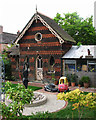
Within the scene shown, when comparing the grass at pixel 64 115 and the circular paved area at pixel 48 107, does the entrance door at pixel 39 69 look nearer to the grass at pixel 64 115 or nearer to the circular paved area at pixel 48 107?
the circular paved area at pixel 48 107

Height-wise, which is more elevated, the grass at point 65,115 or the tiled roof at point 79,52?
the tiled roof at point 79,52

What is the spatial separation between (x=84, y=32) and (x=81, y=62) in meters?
14.7

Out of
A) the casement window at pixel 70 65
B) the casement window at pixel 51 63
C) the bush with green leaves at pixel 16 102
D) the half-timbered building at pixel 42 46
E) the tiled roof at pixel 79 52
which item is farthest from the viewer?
the casement window at pixel 51 63

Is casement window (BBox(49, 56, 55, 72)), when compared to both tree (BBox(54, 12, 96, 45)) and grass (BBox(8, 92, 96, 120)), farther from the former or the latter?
tree (BBox(54, 12, 96, 45))

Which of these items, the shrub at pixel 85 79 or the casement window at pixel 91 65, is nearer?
the shrub at pixel 85 79

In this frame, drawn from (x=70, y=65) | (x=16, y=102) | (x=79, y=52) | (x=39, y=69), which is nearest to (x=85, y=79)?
(x=70, y=65)

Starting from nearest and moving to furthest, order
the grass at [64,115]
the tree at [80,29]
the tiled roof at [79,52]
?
the grass at [64,115] < the tiled roof at [79,52] < the tree at [80,29]

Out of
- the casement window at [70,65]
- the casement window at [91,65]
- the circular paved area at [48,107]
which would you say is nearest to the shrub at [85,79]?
the casement window at [91,65]

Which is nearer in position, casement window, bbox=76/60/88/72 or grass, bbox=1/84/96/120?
grass, bbox=1/84/96/120

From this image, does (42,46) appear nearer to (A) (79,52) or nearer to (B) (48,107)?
(A) (79,52)

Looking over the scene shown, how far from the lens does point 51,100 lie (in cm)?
1270

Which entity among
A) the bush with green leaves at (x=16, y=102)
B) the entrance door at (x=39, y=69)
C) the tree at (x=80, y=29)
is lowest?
the bush with green leaves at (x=16, y=102)

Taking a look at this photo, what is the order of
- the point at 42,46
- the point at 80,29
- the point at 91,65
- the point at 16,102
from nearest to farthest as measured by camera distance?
the point at 16,102 < the point at 91,65 < the point at 42,46 < the point at 80,29

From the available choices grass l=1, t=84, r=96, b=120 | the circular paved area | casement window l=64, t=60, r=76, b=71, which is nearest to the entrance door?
casement window l=64, t=60, r=76, b=71
